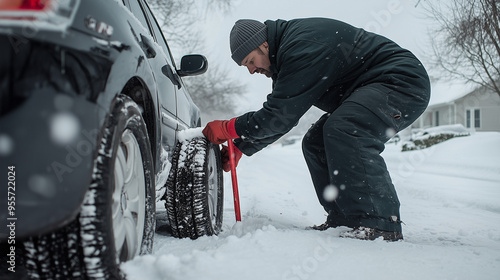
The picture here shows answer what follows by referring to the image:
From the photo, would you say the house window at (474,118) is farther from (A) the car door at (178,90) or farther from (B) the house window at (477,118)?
(A) the car door at (178,90)

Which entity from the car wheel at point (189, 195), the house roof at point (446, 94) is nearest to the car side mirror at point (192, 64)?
the car wheel at point (189, 195)

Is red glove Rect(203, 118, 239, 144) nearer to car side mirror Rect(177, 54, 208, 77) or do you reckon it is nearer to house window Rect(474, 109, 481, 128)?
car side mirror Rect(177, 54, 208, 77)

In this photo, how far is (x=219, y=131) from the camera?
221 centimetres

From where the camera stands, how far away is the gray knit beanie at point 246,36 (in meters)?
2.18

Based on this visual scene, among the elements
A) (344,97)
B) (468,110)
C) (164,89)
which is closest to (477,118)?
(468,110)

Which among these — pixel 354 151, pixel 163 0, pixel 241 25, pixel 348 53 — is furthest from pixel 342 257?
pixel 163 0

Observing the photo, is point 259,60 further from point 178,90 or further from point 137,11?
point 137,11

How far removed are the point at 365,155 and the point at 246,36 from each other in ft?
3.28

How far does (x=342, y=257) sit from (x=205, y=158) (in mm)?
949

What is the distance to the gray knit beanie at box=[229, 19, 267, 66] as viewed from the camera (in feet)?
7.16

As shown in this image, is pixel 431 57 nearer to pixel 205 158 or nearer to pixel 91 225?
pixel 205 158

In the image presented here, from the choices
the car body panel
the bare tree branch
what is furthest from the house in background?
the car body panel

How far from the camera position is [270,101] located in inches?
79.7

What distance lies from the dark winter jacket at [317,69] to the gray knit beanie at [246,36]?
0.06 m
